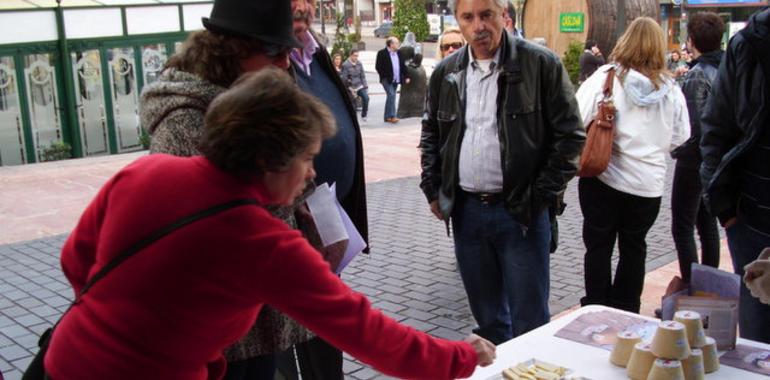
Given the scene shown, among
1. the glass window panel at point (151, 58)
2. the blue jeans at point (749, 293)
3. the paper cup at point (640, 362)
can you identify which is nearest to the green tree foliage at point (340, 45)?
the glass window panel at point (151, 58)

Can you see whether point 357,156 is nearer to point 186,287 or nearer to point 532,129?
point 532,129

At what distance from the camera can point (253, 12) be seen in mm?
2152

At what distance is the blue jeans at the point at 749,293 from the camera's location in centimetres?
280

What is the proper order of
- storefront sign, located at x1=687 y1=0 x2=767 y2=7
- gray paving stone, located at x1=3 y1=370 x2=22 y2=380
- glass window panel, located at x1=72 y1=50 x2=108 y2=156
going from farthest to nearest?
storefront sign, located at x1=687 y1=0 x2=767 y2=7 < glass window panel, located at x1=72 y1=50 x2=108 y2=156 < gray paving stone, located at x1=3 y1=370 x2=22 y2=380

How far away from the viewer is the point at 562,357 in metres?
2.44

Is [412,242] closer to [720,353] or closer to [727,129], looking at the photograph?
[727,129]

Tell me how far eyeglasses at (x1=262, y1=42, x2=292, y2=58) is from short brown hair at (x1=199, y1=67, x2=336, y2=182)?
594mm

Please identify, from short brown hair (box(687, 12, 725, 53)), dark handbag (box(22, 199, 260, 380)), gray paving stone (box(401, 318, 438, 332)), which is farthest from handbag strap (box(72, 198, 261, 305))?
short brown hair (box(687, 12, 725, 53))

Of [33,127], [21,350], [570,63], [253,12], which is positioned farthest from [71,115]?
[253,12]

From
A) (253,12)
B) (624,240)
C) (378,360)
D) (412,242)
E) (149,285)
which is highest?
(253,12)

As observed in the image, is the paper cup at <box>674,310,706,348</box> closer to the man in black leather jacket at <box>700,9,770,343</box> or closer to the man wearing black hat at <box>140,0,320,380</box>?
the man in black leather jacket at <box>700,9,770,343</box>

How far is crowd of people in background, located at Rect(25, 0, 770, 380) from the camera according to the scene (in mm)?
1560

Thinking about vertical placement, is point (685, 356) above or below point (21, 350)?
above

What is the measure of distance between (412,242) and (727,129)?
12.8ft
